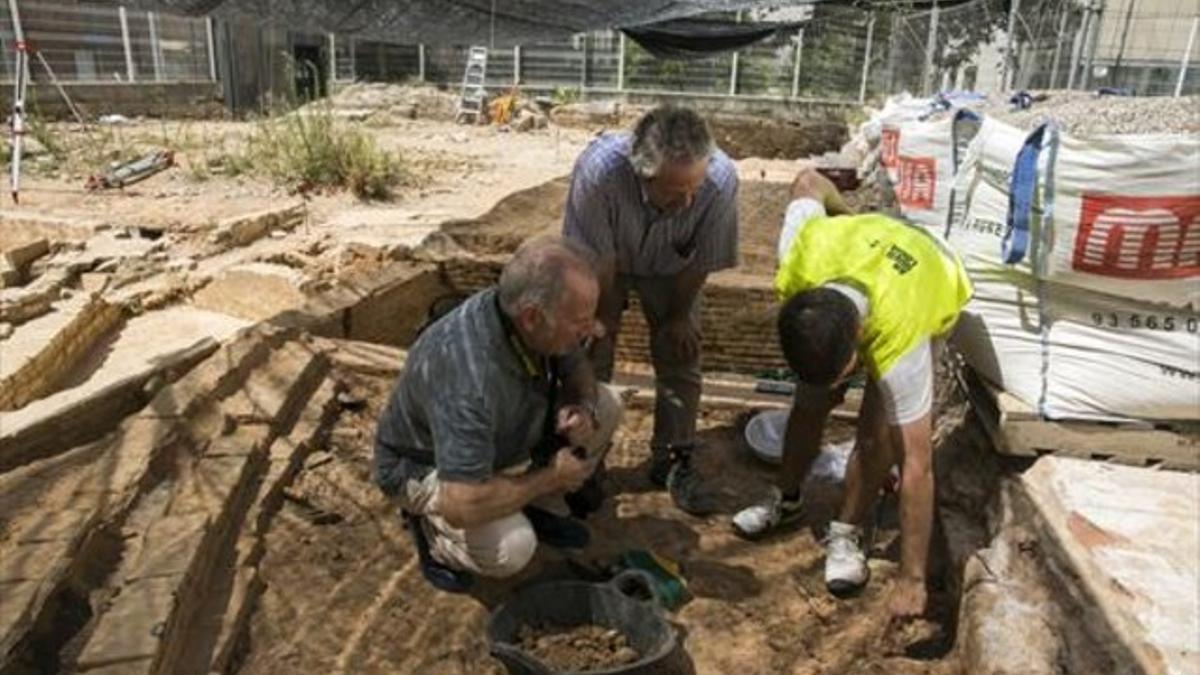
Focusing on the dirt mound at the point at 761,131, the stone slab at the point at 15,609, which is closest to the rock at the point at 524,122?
the dirt mound at the point at 761,131

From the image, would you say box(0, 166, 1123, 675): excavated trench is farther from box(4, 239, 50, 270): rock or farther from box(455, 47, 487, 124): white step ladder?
box(455, 47, 487, 124): white step ladder

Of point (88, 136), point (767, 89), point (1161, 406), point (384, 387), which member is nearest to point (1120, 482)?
point (1161, 406)

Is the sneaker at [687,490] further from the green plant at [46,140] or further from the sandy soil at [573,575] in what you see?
the green plant at [46,140]

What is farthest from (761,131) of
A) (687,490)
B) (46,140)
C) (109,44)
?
(687,490)

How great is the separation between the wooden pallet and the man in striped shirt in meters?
1.04

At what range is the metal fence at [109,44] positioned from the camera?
41.3ft

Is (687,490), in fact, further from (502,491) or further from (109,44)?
(109,44)

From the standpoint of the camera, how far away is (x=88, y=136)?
34.3ft

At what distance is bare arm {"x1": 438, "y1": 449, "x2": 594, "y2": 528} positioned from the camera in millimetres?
2170

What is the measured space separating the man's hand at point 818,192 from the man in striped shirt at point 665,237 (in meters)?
0.26

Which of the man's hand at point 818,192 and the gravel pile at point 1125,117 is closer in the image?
the gravel pile at point 1125,117

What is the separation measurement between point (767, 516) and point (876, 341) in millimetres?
833

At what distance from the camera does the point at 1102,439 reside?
8.85 ft

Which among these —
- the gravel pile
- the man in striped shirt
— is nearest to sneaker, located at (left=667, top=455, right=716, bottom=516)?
the man in striped shirt
